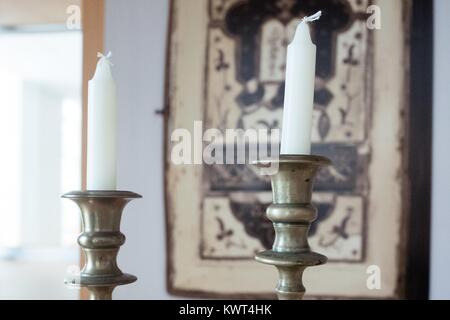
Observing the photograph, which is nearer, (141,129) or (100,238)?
(100,238)

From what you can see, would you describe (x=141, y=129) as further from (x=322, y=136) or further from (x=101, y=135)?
(x=101, y=135)

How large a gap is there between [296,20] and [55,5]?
0.50 meters

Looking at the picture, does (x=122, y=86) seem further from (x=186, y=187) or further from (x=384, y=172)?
(x=384, y=172)

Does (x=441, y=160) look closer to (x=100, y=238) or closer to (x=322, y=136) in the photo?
(x=322, y=136)

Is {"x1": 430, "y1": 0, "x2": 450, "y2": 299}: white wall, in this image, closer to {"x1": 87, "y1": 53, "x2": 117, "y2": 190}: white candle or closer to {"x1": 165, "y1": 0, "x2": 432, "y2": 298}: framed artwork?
{"x1": 165, "y1": 0, "x2": 432, "y2": 298}: framed artwork

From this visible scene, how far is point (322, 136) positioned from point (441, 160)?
190 millimetres

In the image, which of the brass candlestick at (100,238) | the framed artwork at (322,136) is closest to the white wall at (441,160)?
the framed artwork at (322,136)

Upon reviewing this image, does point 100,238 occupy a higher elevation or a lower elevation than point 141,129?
lower

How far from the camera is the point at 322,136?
737 millimetres

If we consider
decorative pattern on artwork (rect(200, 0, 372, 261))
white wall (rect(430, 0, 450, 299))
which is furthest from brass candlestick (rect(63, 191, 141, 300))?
white wall (rect(430, 0, 450, 299))

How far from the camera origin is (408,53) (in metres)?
0.72

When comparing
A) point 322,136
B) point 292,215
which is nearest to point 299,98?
point 292,215

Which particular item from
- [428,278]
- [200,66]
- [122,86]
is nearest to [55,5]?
[122,86]

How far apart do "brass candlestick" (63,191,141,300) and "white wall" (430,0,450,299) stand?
56 cm
